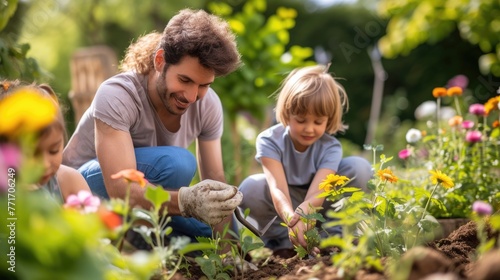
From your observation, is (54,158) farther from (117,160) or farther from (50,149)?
(117,160)

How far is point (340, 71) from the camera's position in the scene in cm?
1120

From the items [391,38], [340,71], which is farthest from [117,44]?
[391,38]

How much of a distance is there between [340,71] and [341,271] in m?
10.0

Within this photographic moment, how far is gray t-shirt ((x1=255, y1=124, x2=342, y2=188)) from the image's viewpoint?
277 cm

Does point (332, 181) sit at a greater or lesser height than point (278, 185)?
greater

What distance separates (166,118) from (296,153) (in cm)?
57

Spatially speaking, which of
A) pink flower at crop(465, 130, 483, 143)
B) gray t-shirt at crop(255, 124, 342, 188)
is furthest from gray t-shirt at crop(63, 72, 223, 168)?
pink flower at crop(465, 130, 483, 143)

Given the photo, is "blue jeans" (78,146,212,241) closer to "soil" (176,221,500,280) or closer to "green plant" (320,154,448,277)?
"soil" (176,221,500,280)

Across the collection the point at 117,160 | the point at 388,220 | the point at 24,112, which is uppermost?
the point at 24,112

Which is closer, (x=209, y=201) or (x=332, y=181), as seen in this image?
(x=332, y=181)

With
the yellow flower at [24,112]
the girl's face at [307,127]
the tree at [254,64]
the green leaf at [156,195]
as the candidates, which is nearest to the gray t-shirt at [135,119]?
the girl's face at [307,127]

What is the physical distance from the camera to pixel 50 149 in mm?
1456

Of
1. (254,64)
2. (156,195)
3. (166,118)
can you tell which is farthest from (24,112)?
(254,64)

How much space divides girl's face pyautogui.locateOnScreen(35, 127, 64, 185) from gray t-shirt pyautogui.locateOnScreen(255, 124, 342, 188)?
1312mm
